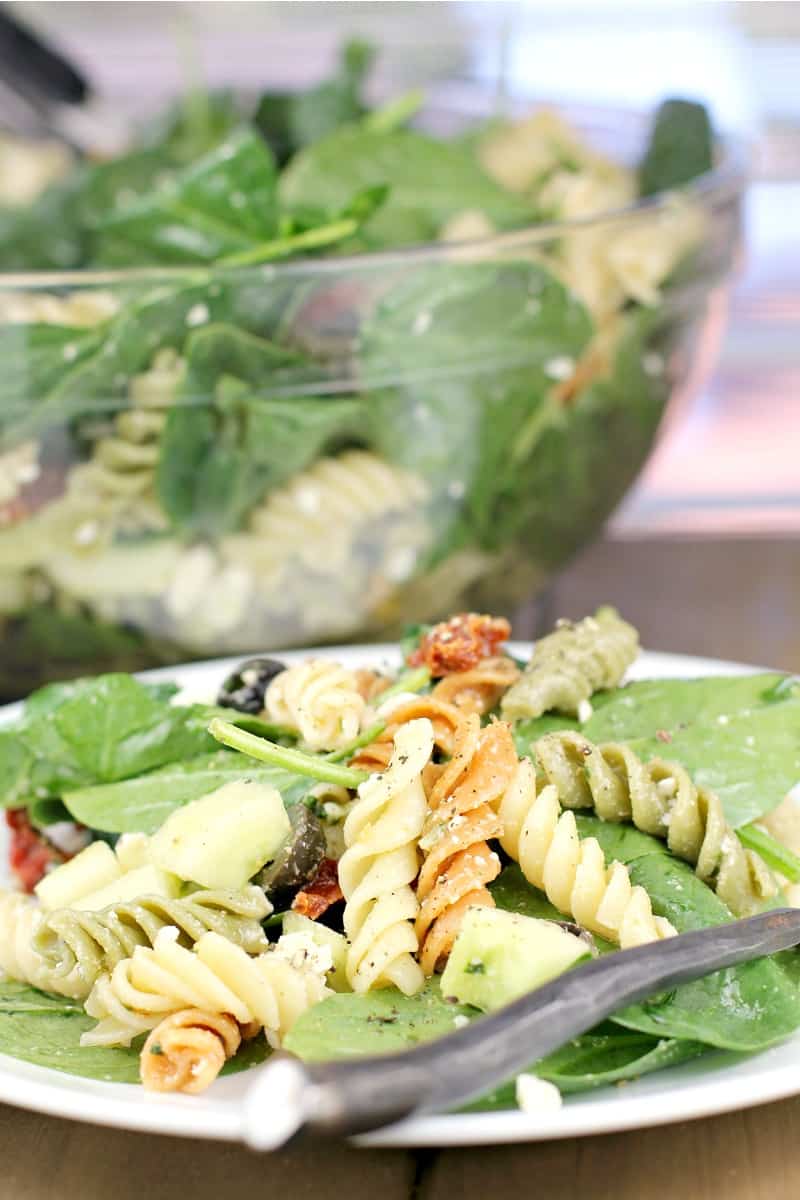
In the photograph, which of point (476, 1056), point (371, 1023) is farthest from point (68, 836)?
point (476, 1056)

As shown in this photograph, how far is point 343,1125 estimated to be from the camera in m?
0.71

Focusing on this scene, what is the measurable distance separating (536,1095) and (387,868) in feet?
0.84

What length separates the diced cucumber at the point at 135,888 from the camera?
3.86 ft

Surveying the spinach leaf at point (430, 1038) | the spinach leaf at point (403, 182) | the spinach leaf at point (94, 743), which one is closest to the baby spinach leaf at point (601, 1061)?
the spinach leaf at point (430, 1038)

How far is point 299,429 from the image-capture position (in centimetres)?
183

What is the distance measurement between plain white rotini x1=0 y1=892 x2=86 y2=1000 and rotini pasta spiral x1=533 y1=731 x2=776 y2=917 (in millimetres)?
392

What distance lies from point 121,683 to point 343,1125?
792mm

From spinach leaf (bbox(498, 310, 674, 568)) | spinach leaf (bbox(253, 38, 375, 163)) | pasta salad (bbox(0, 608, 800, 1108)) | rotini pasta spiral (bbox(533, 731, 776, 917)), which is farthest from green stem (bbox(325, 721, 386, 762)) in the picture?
spinach leaf (bbox(253, 38, 375, 163))

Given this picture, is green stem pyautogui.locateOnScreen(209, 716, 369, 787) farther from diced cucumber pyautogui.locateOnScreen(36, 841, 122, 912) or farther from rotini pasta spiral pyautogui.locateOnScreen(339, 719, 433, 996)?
diced cucumber pyautogui.locateOnScreen(36, 841, 122, 912)

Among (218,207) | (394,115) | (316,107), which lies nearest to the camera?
(218,207)

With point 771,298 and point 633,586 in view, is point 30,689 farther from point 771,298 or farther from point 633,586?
Result: point 771,298

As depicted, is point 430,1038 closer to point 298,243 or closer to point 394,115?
point 298,243

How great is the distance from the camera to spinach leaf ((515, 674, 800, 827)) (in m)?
1.27

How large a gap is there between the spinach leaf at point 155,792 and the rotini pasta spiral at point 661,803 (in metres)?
0.23
